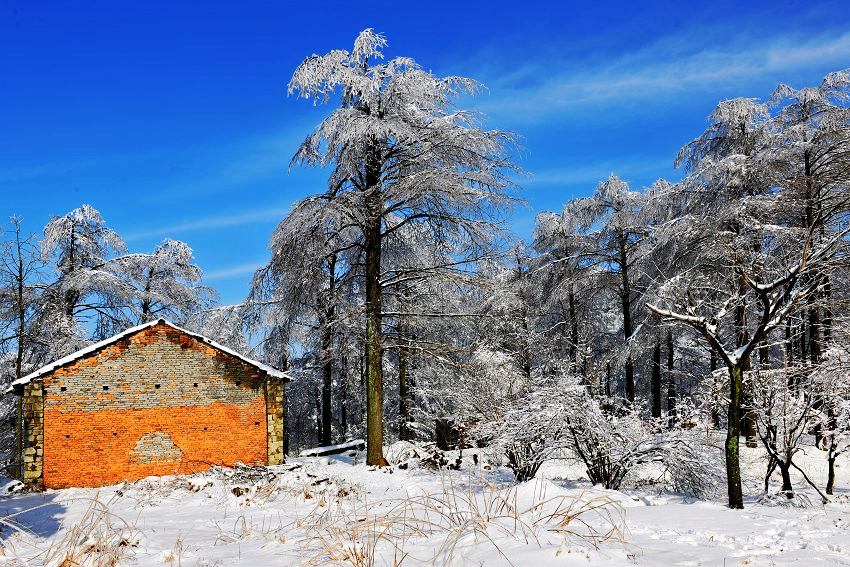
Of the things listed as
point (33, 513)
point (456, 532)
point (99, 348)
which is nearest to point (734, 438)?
point (456, 532)

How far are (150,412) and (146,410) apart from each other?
0.35ft

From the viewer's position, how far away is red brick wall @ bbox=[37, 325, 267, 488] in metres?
14.4

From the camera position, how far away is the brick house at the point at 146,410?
46.8 feet

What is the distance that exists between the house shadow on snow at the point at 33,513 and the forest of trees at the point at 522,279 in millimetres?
6446

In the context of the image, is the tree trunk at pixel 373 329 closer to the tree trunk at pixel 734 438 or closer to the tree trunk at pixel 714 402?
the tree trunk at pixel 714 402

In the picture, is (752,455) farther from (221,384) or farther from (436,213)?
(221,384)

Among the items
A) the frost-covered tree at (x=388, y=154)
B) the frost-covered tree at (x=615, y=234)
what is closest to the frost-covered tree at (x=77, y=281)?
the frost-covered tree at (x=388, y=154)

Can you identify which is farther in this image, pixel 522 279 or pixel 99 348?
pixel 522 279

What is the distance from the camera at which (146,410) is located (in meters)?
15.0

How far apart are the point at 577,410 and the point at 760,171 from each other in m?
10.9

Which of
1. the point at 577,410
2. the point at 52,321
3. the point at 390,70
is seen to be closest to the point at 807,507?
the point at 577,410

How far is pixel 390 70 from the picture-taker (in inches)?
587

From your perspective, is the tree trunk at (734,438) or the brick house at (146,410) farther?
the brick house at (146,410)

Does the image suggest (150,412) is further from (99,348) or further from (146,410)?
(99,348)
